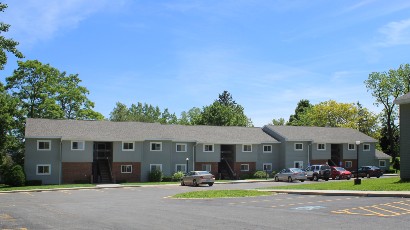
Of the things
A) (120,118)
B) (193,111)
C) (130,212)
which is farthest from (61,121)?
(193,111)

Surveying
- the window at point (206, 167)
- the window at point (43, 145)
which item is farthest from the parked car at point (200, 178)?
the window at point (43, 145)

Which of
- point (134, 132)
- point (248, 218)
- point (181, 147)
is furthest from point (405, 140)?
point (134, 132)

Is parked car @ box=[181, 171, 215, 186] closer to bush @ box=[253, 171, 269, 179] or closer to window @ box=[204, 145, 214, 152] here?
window @ box=[204, 145, 214, 152]

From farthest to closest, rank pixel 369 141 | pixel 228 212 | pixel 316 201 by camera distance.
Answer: pixel 369 141, pixel 316 201, pixel 228 212

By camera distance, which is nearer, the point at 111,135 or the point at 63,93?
the point at 111,135

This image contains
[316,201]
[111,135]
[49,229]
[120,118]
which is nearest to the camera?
[49,229]

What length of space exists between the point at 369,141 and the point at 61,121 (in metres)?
43.5

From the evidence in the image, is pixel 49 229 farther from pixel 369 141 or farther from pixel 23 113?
pixel 369 141

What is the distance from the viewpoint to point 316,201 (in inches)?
927

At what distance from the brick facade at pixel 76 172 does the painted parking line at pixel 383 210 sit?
38.1 m

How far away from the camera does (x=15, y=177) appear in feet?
152

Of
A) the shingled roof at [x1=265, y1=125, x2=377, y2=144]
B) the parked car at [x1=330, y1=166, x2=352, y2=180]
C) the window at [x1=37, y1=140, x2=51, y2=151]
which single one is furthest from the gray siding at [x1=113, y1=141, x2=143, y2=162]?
the parked car at [x1=330, y1=166, x2=352, y2=180]

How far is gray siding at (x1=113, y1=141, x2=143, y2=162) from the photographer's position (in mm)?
53656

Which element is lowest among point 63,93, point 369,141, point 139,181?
point 139,181
